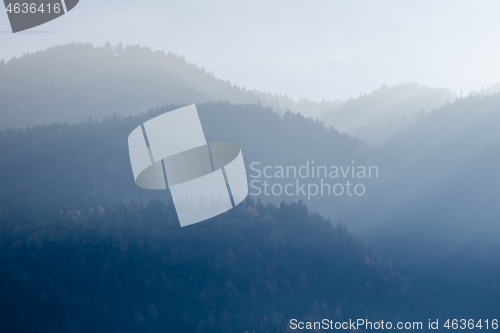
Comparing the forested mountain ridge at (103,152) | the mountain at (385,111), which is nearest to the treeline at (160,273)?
the forested mountain ridge at (103,152)

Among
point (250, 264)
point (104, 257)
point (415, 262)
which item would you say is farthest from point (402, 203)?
point (104, 257)

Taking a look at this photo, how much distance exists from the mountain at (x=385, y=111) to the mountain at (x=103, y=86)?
10.2ft

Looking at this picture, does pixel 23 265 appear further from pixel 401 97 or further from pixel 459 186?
pixel 401 97

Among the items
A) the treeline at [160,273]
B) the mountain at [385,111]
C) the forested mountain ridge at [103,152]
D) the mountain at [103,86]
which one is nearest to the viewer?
the treeline at [160,273]

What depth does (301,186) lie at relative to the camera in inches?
1351

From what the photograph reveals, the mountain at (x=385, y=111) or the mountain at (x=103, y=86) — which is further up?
the mountain at (x=103, y=86)

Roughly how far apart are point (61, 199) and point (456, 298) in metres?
32.9

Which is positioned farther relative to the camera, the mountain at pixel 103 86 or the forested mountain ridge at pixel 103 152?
the mountain at pixel 103 86

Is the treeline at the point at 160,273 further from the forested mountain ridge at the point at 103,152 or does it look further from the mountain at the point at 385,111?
the mountain at the point at 385,111

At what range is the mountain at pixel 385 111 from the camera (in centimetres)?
5347

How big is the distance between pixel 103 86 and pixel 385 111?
139ft

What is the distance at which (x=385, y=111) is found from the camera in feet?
204

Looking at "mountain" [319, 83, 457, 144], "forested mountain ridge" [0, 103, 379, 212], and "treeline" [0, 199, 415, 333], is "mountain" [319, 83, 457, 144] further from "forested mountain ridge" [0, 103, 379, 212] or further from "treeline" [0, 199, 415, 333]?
"treeline" [0, 199, 415, 333]

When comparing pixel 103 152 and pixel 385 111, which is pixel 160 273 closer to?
pixel 103 152
